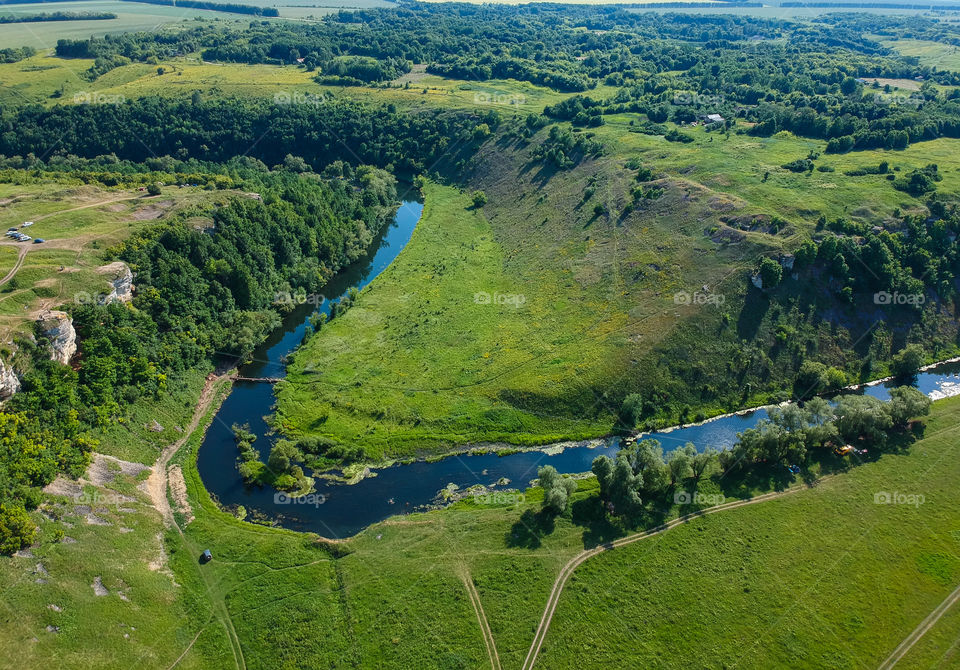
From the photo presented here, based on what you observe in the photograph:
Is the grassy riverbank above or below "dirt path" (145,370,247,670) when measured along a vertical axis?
above

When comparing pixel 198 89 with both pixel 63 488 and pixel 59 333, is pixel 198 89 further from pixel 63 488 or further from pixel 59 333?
pixel 63 488

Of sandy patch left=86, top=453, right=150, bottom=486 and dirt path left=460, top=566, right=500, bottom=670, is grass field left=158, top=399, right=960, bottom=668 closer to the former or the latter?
dirt path left=460, top=566, right=500, bottom=670

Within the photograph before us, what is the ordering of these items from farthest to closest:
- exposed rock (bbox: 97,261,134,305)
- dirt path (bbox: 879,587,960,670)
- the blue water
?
1. exposed rock (bbox: 97,261,134,305)
2. the blue water
3. dirt path (bbox: 879,587,960,670)

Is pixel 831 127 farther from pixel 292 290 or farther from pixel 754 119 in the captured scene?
pixel 292 290

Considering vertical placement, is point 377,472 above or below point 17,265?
below

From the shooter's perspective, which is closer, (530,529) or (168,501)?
(530,529)

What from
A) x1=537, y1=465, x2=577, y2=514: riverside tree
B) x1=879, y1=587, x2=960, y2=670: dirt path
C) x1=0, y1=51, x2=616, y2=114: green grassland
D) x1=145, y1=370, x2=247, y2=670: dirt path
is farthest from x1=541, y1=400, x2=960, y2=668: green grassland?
x1=0, y1=51, x2=616, y2=114: green grassland

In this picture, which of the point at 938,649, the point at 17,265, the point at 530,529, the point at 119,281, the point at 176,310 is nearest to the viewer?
the point at 938,649

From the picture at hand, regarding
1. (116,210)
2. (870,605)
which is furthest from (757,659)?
(116,210)

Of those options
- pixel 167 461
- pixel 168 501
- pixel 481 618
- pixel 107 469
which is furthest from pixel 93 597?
pixel 481 618
